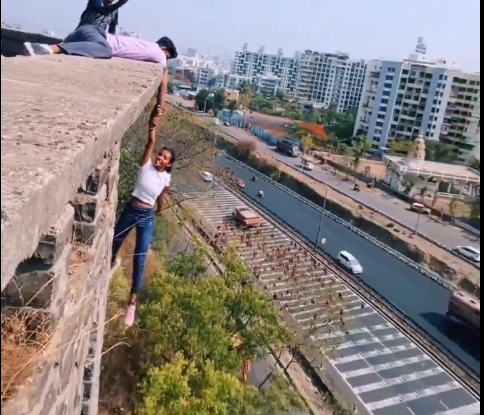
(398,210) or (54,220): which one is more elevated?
(54,220)

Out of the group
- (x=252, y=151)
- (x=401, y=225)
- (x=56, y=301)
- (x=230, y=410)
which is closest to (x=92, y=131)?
(x=56, y=301)

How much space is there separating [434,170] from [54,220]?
35.5 m

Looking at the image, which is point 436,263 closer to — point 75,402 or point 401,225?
point 401,225

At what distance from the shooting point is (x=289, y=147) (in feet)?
131

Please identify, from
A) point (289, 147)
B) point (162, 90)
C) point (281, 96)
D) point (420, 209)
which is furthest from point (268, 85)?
point (162, 90)

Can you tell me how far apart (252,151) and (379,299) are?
19.8m

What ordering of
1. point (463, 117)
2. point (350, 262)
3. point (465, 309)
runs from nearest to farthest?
point (465, 309)
point (350, 262)
point (463, 117)

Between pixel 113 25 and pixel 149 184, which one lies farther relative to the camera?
pixel 149 184

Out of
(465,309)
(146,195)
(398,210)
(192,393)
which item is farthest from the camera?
(398,210)

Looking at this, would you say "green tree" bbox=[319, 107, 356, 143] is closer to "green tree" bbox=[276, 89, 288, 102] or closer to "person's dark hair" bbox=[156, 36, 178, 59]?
"green tree" bbox=[276, 89, 288, 102]

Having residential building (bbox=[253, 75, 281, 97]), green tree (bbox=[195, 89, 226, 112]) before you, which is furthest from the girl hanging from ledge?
residential building (bbox=[253, 75, 281, 97])

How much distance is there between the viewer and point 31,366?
1310mm

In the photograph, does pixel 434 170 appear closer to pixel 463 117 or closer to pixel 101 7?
pixel 463 117

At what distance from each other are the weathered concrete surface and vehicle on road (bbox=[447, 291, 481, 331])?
17.8 meters
